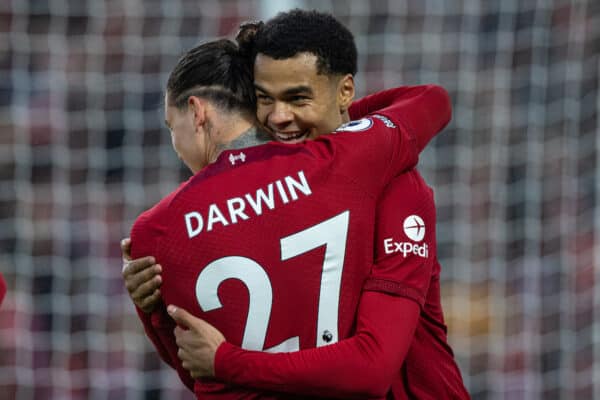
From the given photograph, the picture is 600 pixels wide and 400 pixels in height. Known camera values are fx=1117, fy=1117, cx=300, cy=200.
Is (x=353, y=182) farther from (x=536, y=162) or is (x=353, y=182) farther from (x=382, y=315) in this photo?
(x=536, y=162)

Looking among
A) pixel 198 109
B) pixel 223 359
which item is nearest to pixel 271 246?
pixel 223 359

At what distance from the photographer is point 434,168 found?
16.4 ft

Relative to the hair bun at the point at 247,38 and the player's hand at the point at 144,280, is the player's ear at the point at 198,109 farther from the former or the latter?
the player's hand at the point at 144,280

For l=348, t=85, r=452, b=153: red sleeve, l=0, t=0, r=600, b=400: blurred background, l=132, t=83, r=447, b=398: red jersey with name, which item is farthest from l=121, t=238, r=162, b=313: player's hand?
l=0, t=0, r=600, b=400: blurred background

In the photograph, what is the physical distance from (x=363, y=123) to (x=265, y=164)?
0.25m

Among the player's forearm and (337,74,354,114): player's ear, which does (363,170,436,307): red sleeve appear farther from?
the player's forearm

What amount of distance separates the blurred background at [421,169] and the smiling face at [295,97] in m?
2.45

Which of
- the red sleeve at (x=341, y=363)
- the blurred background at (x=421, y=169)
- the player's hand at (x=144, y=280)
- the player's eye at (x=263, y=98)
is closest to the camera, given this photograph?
the red sleeve at (x=341, y=363)

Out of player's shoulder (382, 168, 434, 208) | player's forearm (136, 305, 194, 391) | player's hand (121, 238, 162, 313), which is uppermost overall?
player's shoulder (382, 168, 434, 208)

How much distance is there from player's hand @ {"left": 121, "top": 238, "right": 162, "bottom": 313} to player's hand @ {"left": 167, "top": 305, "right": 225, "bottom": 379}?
0.06 m

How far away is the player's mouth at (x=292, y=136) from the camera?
2381 millimetres

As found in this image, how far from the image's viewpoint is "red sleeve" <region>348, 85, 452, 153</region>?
2438 millimetres

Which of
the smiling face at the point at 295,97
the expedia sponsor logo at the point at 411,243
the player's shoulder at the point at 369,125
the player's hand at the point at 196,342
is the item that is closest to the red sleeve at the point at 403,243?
the expedia sponsor logo at the point at 411,243

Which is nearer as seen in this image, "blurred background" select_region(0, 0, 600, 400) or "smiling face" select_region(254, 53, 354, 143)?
"smiling face" select_region(254, 53, 354, 143)
